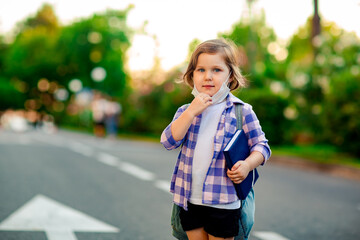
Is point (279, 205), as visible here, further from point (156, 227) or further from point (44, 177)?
point (44, 177)

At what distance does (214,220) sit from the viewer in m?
2.33

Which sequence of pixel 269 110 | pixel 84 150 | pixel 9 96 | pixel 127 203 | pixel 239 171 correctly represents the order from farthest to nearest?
pixel 9 96 → pixel 269 110 → pixel 84 150 → pixel 127 203 → pixel 239 171

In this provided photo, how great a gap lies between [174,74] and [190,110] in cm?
2603

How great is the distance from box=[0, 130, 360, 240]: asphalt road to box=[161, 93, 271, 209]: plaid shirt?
1.88 meters

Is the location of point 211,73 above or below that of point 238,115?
above

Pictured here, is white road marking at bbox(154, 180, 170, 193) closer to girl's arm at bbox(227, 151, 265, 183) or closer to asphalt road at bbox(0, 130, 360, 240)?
asphalt road at bbox(0, 130, 360, 240)

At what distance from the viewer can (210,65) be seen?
2432 mm

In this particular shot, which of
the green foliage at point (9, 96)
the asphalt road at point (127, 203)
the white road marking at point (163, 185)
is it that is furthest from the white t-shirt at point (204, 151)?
the green foliage at point (9, 96)

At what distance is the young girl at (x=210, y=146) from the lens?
7.60ft

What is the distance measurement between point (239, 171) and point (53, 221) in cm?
288

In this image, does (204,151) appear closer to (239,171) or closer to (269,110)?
(239,171)

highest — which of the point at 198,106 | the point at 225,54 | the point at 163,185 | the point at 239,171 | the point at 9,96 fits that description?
the point at 225,54

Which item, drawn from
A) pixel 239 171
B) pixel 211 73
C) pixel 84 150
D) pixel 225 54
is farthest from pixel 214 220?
pixel 84 150

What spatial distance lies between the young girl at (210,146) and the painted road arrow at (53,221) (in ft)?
6.27
